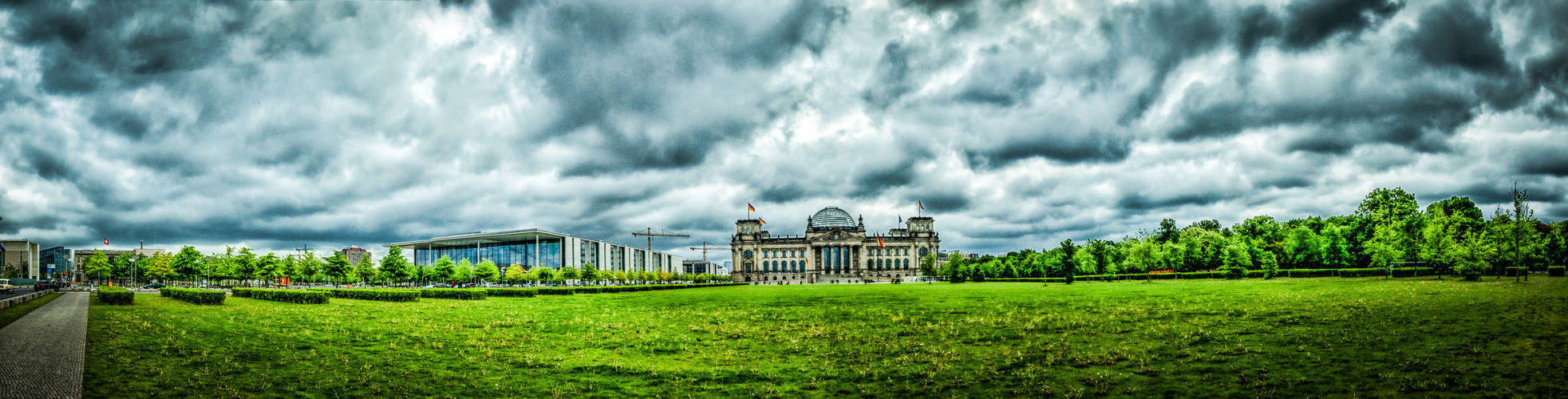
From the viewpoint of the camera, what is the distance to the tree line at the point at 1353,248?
59.1 m

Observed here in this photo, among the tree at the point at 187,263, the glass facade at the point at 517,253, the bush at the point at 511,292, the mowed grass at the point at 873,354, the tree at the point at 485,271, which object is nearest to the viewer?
the mowed grass at the point at 873,354

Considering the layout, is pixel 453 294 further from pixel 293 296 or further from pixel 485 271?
pixel 485 271

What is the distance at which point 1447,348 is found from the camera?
53.6 ft

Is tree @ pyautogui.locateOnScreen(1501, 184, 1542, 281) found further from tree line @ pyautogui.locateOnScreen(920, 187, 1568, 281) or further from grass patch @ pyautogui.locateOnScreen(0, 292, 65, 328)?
grass patch @ pyautogui.locateOnScreen(0, 292, 65, 328)

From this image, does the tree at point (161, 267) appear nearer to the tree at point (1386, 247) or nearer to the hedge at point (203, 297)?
the hedge at point (203, 297)

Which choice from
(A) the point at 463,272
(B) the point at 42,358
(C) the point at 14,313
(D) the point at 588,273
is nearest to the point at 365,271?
Answer: (A) the point at 463,272

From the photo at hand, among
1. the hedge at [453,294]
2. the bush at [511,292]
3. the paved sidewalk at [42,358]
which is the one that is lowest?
the bush at [511,292]

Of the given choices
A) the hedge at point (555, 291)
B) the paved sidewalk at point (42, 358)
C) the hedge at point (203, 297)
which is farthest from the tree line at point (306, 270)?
the paved sidewalk at point (42, 358)

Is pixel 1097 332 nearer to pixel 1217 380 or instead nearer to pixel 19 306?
pixel 1217 380

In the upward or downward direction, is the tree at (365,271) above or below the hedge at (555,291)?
above

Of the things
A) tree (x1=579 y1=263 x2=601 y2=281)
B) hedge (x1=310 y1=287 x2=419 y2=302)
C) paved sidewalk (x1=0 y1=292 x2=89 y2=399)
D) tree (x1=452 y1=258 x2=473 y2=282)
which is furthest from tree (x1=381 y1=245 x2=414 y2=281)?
paved sidewalk (x1=0 y1=292 x2=89 y2=399)

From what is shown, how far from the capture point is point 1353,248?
98.2 metres

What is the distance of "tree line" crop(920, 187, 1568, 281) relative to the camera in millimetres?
59062

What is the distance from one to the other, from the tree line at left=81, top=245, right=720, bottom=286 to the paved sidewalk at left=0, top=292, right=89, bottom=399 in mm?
58410
